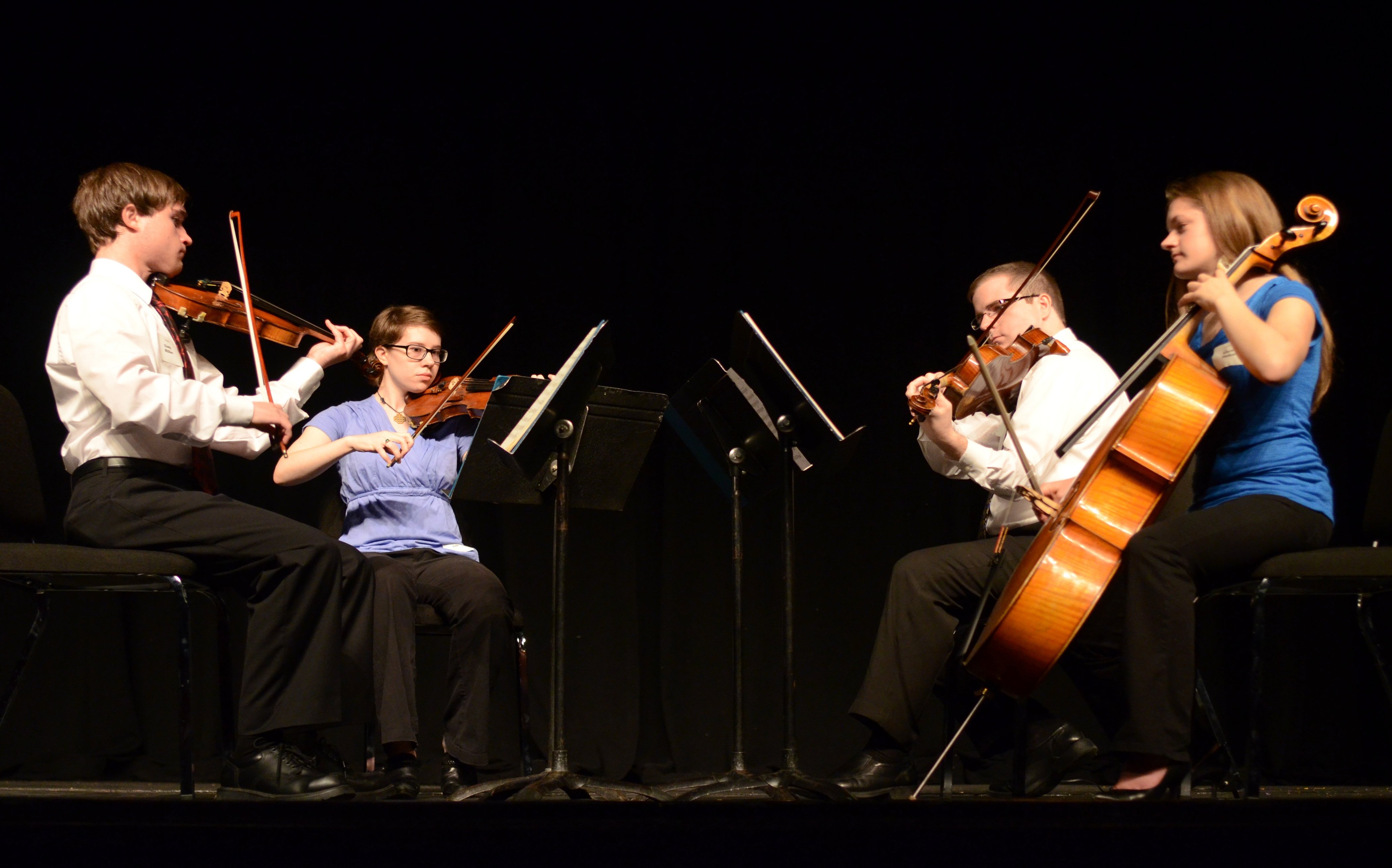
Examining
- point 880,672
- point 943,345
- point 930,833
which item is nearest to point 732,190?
point 943,345

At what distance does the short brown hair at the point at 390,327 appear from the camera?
3121 mm

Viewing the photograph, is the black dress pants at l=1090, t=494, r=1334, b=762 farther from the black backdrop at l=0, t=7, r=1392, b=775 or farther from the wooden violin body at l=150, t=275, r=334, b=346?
the wooden violin body at l=150, t=275, r=334, b=346

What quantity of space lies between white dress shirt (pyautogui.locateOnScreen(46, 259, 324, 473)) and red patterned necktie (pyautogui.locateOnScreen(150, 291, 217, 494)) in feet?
0.05

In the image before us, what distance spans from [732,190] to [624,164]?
1.15ft

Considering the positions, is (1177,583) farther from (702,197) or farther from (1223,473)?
(702,197)

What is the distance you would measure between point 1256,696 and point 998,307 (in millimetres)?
1112

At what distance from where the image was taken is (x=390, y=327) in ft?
10.3

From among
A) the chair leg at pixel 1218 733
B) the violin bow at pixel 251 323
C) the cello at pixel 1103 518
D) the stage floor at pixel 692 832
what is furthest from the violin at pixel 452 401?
the chair leg at pixel 1218 733

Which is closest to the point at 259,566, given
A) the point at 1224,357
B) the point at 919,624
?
the point at 919,624

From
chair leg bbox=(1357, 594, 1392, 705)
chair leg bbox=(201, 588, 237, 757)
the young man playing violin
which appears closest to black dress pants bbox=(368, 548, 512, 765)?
the young man playing violin

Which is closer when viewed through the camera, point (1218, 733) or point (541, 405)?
point (541, 405)

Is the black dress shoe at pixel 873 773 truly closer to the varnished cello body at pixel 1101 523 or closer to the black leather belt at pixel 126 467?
the varnished cello body at pixel 1101 523

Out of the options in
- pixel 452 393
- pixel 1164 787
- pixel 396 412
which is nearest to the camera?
pixel 1164 787

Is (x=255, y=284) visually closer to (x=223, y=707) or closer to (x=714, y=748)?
(x=223, y=707)
